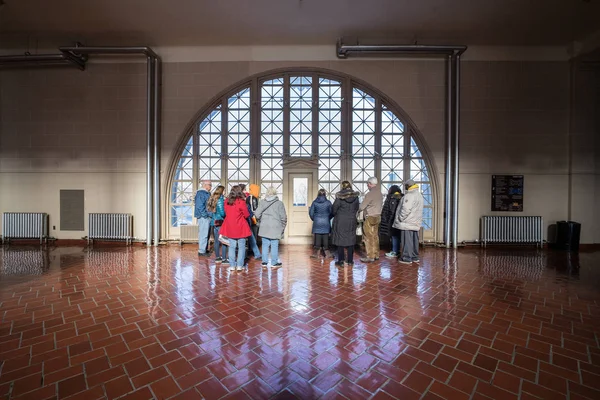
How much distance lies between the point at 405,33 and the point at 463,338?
7.50m

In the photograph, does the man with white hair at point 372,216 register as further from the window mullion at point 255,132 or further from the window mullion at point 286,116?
the window mullion at point 255,132

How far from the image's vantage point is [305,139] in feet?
25.7

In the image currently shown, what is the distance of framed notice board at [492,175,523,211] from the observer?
7535 mm

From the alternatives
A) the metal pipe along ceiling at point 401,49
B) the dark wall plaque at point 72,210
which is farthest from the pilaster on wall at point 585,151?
the dark wall plaque at point 72,210

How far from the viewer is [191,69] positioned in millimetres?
7816

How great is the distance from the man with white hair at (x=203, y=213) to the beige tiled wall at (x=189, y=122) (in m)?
2.70

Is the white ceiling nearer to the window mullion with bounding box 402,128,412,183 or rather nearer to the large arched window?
the large arched window

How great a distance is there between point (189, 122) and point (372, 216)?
5981 mm

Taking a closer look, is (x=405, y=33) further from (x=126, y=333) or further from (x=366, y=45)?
(x=126, y=333)

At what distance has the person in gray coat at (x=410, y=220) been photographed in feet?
17.8

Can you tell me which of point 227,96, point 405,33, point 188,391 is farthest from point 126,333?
point 405,33

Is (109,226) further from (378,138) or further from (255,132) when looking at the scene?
(378,138)

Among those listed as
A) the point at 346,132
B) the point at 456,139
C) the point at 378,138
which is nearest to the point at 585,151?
the point at 456,139

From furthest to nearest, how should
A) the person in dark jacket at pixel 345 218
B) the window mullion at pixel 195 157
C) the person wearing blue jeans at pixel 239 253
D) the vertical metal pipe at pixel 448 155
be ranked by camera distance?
the window mullion at pixel 195 157 < the vertical metal pipe at pixel 448 155 < the person in dark jacket at pixel 345 218 < the person wearing blue jeans at pixel 239 253
